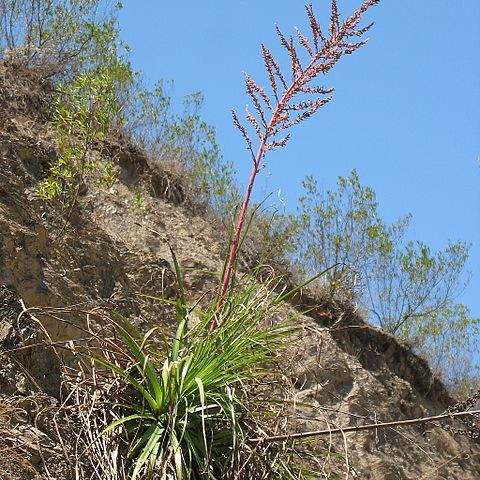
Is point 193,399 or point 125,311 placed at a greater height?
point 125,311

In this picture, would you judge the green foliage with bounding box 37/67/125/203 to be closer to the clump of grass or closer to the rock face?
the rock face

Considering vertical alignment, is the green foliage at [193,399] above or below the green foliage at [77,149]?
below

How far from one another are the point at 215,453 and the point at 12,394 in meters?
0.99

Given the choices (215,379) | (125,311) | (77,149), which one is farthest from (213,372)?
(77,149)

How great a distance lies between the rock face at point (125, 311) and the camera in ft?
14.3

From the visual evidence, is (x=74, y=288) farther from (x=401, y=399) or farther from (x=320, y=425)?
(x=401, y=399)

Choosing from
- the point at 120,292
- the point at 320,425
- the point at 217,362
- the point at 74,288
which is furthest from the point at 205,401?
the point at 320,425

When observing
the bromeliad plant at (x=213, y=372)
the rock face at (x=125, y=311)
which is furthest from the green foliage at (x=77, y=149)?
the bromeliad plant at (x=213, y=372)

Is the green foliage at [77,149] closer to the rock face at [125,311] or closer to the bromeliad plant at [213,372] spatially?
the rock face at [125,311]

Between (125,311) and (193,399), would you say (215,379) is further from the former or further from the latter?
(125,311)

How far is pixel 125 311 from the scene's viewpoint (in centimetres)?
607

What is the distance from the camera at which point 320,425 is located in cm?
684

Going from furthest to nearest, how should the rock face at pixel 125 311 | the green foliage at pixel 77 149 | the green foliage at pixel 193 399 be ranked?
the green foliage at pixel 77 149 → the rock face at pixel 125 311 → the green foliage at pixel 193 399

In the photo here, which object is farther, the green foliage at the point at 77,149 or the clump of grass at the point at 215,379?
the green foliage at the point at 77,149
